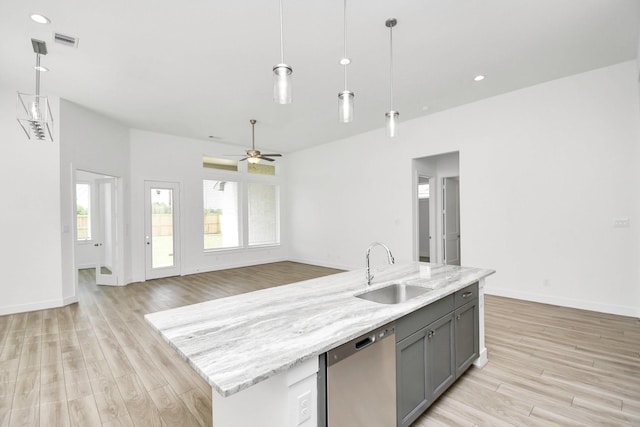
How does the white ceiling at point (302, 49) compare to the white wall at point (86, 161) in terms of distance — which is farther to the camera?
the white wall at point (86, 161)

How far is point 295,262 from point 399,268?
6008 millimetres

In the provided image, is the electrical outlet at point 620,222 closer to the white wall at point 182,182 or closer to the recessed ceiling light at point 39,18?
the recessed ceiling light at point 39,18

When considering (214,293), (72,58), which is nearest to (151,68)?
(72,58)

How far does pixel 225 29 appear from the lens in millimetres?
3021

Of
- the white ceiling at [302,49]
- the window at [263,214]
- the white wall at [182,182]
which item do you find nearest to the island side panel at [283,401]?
the white ceiling at [302,49]

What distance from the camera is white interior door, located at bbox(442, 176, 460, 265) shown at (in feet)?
22.3

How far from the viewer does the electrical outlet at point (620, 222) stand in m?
3.90

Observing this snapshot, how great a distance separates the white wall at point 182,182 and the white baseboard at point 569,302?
6.08m

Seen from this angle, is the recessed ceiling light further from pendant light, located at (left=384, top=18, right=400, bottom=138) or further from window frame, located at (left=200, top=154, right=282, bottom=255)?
window frame, located at (left=200, top=154, right=282, bottom=255)

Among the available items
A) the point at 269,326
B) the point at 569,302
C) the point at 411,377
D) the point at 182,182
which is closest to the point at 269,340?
the point at 269,326

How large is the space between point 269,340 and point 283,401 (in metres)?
0.25

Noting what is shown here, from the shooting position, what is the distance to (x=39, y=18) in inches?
109

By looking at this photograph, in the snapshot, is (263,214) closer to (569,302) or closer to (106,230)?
(106,230)

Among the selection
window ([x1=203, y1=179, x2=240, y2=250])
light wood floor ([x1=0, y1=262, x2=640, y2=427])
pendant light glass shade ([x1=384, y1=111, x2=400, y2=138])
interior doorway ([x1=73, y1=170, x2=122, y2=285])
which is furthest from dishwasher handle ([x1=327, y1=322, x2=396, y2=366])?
window ([x1=203, y1=179, x2=240, y2=250])
